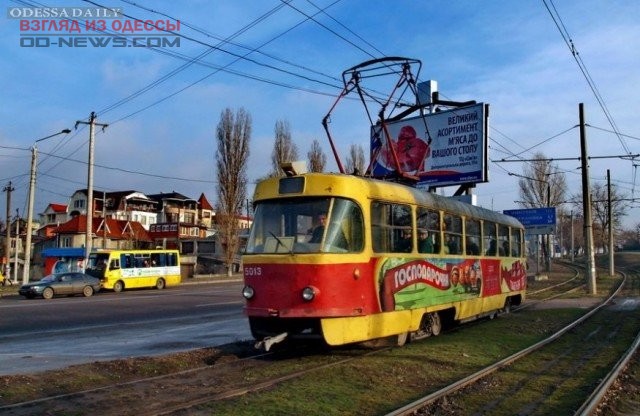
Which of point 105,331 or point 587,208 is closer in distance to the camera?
point 105,331

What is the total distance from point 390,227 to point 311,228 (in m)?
1.62

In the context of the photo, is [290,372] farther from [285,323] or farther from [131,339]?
[131,339]

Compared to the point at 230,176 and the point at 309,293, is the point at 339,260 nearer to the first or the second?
the point at 309,293

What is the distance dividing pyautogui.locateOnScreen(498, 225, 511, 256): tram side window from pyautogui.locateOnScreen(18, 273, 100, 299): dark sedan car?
22875 millimetres

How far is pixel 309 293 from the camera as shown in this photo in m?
8.84

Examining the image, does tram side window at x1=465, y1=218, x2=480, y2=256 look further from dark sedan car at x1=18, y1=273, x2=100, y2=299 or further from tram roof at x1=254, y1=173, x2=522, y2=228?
dark sedan car at x1=18, y1=273, x2=100, y2=299

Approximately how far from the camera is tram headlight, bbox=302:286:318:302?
883 cm

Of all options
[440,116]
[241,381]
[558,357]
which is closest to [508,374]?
[558,357]

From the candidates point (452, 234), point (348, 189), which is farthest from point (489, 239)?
point (348, 189)

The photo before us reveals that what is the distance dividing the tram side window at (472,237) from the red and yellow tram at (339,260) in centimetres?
214

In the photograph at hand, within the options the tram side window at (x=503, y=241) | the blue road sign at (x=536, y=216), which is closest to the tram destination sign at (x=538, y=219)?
the blue road sign at (x=536, y=216)

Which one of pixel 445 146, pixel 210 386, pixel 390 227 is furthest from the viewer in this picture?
pixel 445 146

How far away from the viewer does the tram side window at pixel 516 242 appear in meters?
17.5

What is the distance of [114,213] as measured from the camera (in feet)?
303
